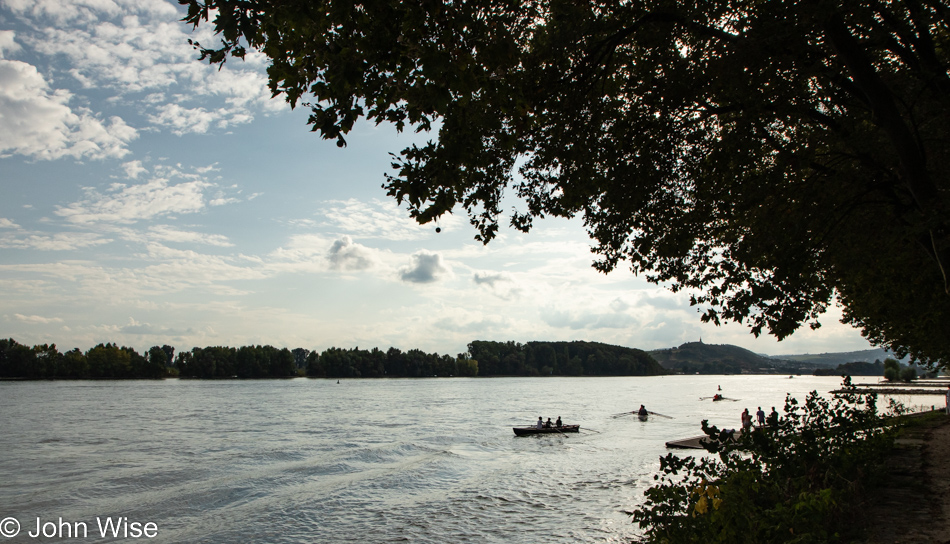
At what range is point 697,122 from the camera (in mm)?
12141

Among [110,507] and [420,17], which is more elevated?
[420,17]

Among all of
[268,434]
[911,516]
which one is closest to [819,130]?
[911,516]

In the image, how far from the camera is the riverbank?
30.5ft

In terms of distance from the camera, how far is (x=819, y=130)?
1187cm

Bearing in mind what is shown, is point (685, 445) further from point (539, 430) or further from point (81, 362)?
point (81, 362)

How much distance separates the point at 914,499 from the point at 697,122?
29.2 feet

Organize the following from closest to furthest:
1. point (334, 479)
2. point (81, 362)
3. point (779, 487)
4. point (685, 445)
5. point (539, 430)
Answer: point (779, 487), point (334, 479), point (685, 445), point (539, 430), point (81, 362)

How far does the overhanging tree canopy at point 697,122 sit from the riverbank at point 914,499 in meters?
3.74

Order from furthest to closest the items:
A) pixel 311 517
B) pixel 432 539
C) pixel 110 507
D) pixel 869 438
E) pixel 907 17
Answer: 1. pixel 110 507
2. pixel 311 517
3. pixel 432 539
4. pixel 869 438
5. pixel 907 17

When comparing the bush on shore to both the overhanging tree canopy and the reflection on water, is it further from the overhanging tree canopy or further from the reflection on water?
the reflection on water

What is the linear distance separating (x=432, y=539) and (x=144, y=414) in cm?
6009

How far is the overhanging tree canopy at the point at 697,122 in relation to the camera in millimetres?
6172

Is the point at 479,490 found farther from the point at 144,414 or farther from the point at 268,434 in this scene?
the point at 144,414

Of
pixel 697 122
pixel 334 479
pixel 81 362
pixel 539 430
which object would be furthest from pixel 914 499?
pixel 81 362
